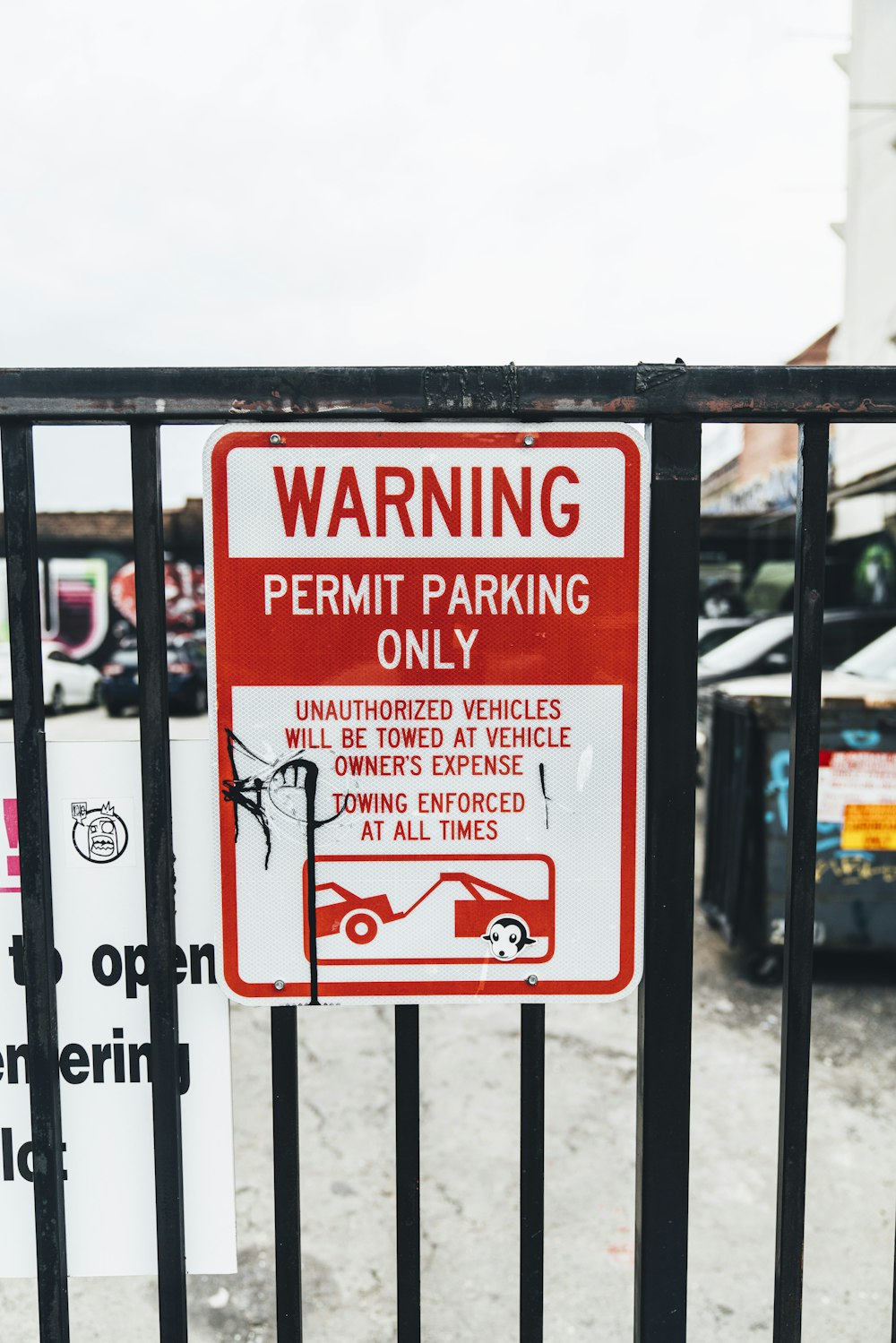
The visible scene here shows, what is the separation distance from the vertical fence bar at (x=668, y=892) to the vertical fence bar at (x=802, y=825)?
5.3 inches

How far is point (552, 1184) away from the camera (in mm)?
3004

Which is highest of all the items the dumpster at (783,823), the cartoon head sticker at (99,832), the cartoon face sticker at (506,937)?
the cartoon head sticker at (99,832)

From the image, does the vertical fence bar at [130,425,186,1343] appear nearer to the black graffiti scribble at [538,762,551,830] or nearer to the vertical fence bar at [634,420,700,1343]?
the black graffiti scribble at [538,762,551,830]

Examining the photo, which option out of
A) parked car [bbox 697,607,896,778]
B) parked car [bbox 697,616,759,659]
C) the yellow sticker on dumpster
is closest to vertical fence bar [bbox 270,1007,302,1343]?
the yellow sticker on dumpster

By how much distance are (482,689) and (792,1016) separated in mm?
611

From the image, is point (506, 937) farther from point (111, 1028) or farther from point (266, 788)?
point (111, 1028)

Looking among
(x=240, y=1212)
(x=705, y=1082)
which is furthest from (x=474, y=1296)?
(x=705, y=1082)

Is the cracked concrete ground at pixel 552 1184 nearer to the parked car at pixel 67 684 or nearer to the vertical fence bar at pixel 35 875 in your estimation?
the vertical fence bar at pixel 35 875

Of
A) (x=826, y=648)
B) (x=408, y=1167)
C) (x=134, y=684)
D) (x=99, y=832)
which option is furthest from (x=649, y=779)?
(x=134, y=684)

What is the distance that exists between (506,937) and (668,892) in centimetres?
23

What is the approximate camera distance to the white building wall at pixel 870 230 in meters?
16.1

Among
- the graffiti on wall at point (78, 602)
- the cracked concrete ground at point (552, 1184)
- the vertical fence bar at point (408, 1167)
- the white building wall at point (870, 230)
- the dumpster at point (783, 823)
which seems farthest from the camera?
the graffiti on wall at point (78, 602)

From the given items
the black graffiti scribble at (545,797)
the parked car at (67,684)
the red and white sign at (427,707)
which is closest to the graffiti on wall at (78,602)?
the parked car at (67,684)

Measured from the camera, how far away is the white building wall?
634 inches
